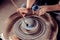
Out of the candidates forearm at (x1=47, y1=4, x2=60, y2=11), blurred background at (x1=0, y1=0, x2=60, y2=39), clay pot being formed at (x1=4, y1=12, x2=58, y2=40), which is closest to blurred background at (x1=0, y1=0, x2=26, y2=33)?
blurred background at (x1=0, y1=0, x2=60, y2=39)

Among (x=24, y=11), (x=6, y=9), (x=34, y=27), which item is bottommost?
(x=34, y=27)

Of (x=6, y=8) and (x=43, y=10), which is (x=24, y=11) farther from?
(x=6, y=8)

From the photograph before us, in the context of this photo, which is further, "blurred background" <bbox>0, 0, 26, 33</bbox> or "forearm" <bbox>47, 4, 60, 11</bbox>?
"blurred background" <bbox>0, 0, 26, 33</bbox>

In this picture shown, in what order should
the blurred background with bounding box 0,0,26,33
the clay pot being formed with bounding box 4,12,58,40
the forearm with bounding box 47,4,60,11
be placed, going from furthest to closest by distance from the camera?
1. the blurred background with bounding box 0,0,26,33
2. the forearm with bounding box 47,4,60,11
3. the clay pot being formed with bounding box 4,12,58,40

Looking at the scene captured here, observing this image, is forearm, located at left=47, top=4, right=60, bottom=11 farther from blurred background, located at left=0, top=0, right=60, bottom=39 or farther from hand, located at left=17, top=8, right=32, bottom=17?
blurred background, located at left=0, top=0, right=60, bottom=39

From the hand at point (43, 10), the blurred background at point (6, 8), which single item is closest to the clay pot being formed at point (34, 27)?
the hand at point (43, 10)

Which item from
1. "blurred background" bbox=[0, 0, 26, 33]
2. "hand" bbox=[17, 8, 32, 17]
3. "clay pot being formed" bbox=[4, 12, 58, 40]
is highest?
"blurred background" bbox=[0, 0, 26, 33]

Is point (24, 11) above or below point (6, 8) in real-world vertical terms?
below

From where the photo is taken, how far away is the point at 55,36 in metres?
1.11

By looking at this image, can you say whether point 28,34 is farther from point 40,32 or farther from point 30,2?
point 30,2

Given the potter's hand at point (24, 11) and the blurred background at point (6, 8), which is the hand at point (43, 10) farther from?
the blurred background at point (6, 8)

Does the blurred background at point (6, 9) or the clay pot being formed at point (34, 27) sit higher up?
the blurred background at point (6, 9)

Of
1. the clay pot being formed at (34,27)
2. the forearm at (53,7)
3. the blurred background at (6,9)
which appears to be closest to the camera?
the clay pot being formed at (34,27)

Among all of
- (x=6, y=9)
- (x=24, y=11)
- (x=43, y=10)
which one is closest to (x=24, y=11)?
(x=24, y=11)
